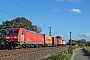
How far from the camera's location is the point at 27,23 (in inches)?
3718

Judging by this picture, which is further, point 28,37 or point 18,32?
point 28,37

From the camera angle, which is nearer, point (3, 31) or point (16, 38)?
point (16, 38)

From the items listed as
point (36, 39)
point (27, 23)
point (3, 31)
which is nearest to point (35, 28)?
point (27, 23)

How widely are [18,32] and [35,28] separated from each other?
65.1 metres

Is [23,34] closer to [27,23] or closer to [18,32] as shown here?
[18,32]

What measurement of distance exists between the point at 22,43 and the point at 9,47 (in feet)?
7.76

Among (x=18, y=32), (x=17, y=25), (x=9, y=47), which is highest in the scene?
(x=17, y=25)

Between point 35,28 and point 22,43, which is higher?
point 35,28

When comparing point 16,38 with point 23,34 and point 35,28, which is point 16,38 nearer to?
point 23,34

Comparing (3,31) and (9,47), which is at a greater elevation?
(3,31)

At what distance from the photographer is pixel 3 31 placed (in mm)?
82875

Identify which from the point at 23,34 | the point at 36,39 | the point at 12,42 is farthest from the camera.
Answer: the point at 36,39

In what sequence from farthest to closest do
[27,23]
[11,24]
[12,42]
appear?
[27,23] → [11,24] → [12,42]

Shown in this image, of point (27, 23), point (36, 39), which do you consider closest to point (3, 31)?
point (27, 23)
